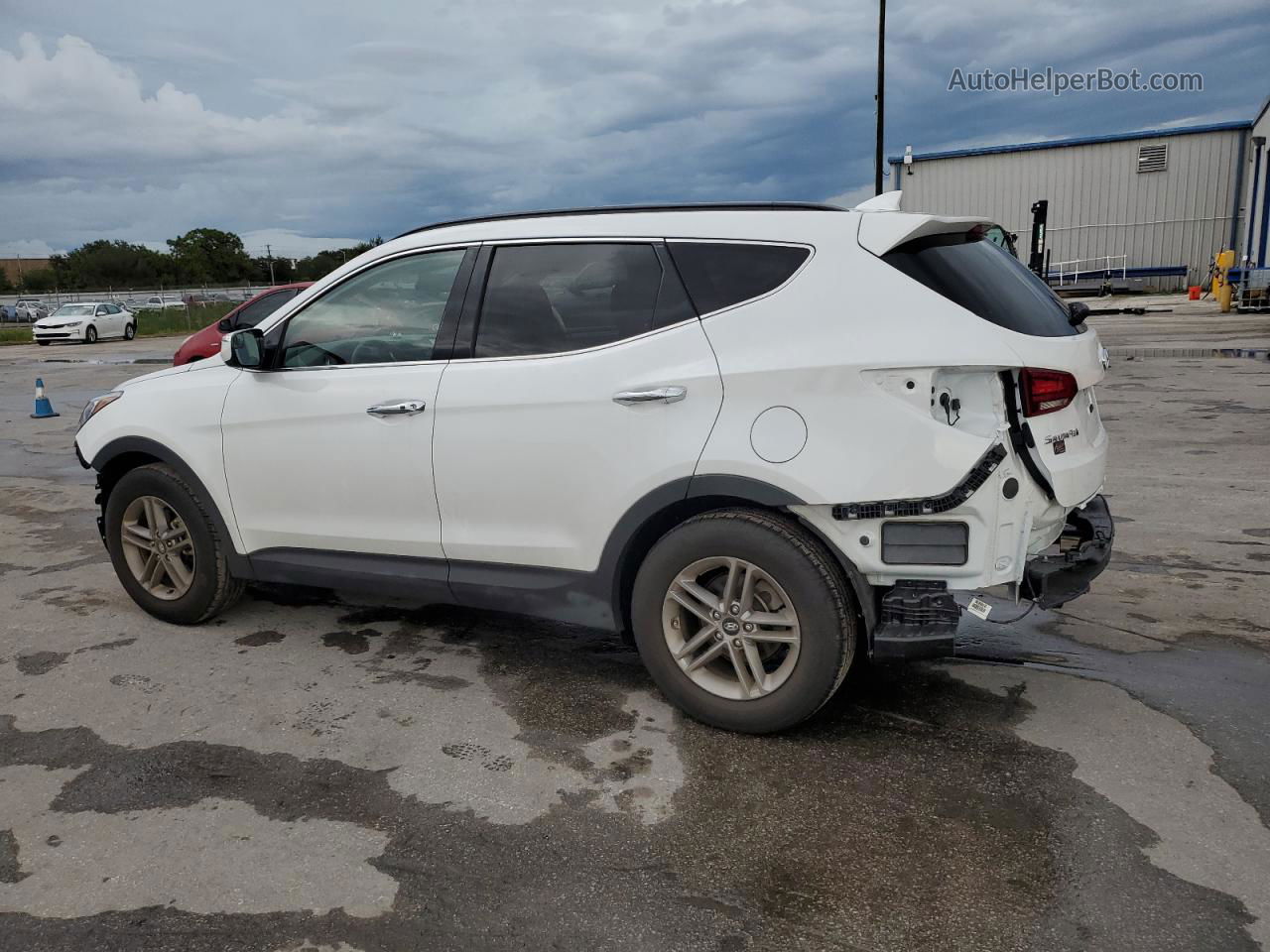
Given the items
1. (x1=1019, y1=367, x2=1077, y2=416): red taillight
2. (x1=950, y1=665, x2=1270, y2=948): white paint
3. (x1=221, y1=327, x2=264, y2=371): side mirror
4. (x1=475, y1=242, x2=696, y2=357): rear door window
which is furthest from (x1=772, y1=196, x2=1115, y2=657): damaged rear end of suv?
(x1=221, y1=327, x2=264, y2=371): side mirror

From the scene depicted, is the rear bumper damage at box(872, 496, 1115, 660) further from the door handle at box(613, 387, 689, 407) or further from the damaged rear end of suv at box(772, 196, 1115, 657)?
the door handle at box(613, 387, 689, 407)

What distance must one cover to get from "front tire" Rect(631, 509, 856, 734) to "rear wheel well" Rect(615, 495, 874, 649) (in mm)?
30

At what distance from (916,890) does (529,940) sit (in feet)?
3.40

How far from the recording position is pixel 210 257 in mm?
103688

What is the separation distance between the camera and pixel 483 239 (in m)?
4.05

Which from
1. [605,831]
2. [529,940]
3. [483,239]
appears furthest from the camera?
[483,239]

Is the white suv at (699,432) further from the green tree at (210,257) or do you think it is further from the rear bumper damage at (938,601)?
the green tree at (210,257)

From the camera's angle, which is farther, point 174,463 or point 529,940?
point 174,463

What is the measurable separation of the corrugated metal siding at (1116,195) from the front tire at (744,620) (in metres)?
38.0

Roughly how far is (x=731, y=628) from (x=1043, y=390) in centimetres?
131

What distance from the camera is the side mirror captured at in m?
4.37

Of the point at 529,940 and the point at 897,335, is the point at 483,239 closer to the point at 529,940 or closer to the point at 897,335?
the point at 897,335

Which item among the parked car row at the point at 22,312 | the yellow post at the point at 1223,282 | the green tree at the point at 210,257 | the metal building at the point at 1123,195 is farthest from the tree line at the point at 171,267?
the yellow post at the point at 1223,282

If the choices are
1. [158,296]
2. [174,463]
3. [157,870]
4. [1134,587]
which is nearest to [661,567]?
[157,870]
